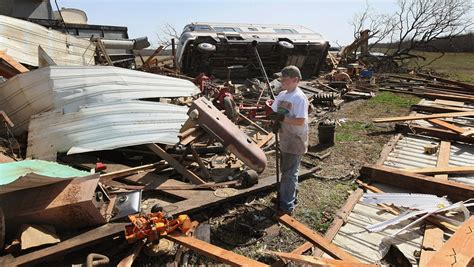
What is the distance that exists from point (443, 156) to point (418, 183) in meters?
1.92

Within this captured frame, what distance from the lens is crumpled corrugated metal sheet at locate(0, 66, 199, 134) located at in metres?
6.00

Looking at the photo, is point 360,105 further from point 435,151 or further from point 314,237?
point 314,237

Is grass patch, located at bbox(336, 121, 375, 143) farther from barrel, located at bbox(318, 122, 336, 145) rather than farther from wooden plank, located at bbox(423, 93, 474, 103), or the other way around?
wooden plank, located at bbox(423, 93, 474, 103)

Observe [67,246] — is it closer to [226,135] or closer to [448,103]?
[226,135]

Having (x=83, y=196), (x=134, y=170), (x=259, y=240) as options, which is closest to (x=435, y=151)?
(x=259, y=240)

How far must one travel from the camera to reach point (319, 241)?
3.71 metres

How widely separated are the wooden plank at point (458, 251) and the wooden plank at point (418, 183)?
127 cm

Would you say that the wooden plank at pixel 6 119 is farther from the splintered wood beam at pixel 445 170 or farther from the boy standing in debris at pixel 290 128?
the splintered wood beam at pixel 445 170

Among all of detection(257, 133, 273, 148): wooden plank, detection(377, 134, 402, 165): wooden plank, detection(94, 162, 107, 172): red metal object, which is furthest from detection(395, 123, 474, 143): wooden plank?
detection(94, 162, 107, 172): red metal object

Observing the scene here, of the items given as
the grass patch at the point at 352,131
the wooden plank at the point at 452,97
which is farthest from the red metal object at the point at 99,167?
the wooden plank at the point at 452,97

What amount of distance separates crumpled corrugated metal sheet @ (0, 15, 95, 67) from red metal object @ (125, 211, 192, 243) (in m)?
6.97

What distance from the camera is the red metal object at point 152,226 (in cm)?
357

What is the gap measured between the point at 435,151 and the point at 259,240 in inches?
200

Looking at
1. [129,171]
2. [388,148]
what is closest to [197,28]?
[388,148]
